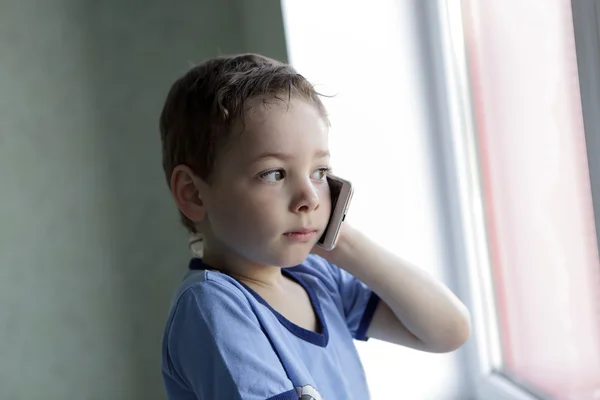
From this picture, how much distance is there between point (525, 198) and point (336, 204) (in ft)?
1.26

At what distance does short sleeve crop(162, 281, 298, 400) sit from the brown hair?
0.14 m

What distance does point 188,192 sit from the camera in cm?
74

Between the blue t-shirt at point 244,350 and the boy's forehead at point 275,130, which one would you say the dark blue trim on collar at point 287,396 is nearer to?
the blue t-shirt at point 244,350

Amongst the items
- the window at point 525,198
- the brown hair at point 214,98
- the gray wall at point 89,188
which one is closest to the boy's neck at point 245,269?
the brown hair at point 214,98

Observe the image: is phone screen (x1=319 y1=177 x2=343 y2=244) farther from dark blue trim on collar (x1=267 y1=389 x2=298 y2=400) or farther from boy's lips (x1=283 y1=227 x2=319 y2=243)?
dark blue trim on collar (x1=267 y1=389 x2=298 y2=400)

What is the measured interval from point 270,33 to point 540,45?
52 centimetres

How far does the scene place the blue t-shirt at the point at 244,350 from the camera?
63 centimetres

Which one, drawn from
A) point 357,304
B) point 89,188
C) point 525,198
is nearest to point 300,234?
point 357,304

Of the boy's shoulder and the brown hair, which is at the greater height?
the brown hair

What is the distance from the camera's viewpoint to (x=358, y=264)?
32.7 inches

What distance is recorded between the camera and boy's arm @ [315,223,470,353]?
32.3 inches

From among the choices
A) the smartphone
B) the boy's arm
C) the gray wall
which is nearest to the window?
the boy's arm

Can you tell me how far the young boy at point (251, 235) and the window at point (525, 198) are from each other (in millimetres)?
231

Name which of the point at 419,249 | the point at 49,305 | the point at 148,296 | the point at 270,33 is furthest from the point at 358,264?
the point at 49,305
